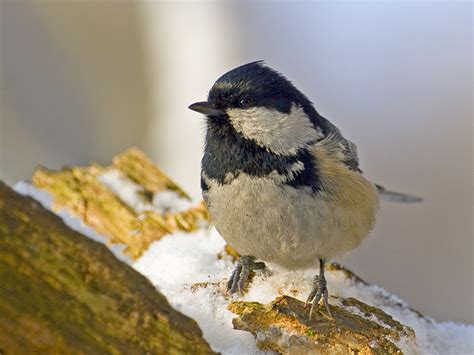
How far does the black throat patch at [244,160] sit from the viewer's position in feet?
8.97

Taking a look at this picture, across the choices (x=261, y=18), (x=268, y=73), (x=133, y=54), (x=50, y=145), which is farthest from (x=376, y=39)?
(x=268, y=73)

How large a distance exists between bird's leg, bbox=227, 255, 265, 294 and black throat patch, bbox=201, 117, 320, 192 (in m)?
0.42

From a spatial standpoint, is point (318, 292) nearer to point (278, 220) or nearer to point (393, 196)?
point (278, 220)

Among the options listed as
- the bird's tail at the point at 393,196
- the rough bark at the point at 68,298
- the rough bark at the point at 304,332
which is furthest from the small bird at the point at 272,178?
the bird's tail at the point at 393,196

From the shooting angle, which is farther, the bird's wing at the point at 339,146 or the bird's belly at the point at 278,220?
the bird's wing at the point at 339,146

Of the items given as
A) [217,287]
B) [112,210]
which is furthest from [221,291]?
[112,210]

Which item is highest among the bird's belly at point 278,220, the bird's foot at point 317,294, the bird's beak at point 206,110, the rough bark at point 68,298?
the bird's beak at point 206,110

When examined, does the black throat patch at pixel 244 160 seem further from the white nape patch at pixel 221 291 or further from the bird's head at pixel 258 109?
the white nape patch at pixel 221 291

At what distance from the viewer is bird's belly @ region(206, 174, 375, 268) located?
2715 mm

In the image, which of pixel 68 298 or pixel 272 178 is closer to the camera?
pixel 68 298

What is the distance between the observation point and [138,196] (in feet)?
12.3

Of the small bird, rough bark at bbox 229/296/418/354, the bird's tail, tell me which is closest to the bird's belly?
the small bird

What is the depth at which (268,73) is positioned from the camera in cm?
286

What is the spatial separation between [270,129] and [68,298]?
48.3 inches
